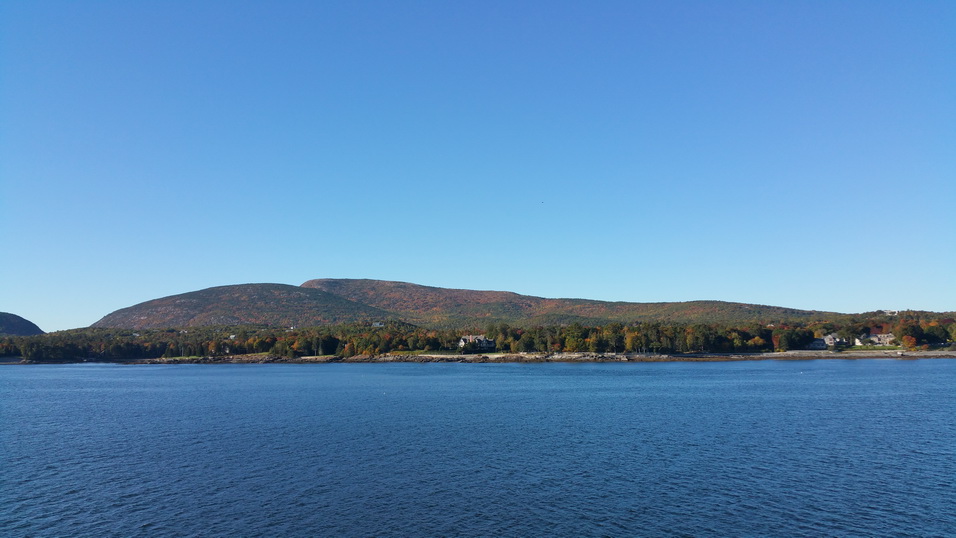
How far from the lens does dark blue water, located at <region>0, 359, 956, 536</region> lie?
2930 centimetres

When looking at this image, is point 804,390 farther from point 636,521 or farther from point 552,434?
Answer: point 636,521

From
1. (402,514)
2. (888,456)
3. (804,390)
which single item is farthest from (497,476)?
(804,390)

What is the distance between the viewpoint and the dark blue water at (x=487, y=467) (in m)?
29.3

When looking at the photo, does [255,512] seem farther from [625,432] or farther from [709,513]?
[625,432]

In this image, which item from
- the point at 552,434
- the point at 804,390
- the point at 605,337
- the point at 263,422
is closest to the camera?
the point at 552,434

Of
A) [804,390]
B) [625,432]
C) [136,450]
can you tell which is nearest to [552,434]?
[625,432]

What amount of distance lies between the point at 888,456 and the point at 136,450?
56536 mm

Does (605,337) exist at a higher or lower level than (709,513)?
higher

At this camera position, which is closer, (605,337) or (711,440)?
(711,440)

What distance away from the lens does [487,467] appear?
40.0 meters

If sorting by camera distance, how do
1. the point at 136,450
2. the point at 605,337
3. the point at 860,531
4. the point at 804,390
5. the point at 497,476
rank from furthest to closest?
the point at 605,337, the point at 804,390, the point at 136,450, the point at 497,476, the point at 860,531

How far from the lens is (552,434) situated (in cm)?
5241

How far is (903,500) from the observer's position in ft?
105

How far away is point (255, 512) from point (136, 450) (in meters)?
22.4
